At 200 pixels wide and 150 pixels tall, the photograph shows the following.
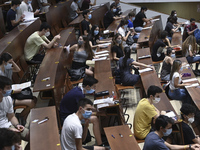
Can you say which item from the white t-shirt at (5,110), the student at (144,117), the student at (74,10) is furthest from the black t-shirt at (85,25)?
the white t-shirt at (5,110)

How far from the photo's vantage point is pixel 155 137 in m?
3.30

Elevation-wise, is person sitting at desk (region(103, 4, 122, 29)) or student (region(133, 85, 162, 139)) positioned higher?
person sitting at desk (region(103, 4, 122, 29))

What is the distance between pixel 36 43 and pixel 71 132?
2809mm

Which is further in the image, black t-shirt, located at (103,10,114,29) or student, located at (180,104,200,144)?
black t-shirt, located at (103,10,114,29)

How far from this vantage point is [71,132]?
3.22 meters

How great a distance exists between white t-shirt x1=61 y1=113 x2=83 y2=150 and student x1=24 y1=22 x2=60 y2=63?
2.68 m

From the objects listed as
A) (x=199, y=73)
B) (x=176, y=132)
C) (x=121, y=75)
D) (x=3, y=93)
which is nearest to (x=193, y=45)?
(x=199, y=73)

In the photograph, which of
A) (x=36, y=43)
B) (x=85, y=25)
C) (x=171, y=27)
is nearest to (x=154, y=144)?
(x=36, y=43)

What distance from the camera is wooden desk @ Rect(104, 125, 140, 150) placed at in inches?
129

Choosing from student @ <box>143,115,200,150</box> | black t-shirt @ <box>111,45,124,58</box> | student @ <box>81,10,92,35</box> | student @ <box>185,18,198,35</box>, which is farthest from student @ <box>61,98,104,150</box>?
student @ <box>185,18,198,35</box>

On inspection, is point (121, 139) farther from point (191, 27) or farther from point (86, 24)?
point (191, 27)

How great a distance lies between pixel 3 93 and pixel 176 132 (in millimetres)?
2418

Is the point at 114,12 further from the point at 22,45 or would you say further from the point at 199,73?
the point at 22,45

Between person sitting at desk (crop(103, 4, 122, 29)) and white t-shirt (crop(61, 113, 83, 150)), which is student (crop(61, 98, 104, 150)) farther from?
person sitting at desk (crop(103, 4, 122, 29))
